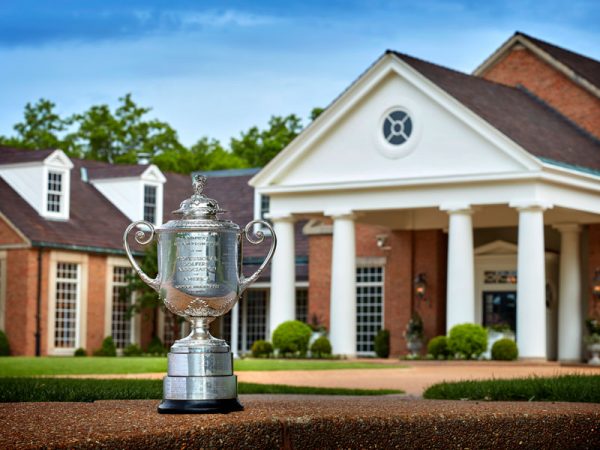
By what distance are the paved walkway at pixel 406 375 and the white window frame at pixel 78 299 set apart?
1179 cm

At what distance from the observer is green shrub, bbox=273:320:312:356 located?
35438 mm

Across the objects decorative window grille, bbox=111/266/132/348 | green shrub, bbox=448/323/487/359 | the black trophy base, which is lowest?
the black trophy base

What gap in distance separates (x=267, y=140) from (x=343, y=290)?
94.6 ft

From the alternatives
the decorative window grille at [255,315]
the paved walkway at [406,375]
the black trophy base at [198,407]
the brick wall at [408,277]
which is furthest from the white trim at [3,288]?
the black trophy base at [198,407]

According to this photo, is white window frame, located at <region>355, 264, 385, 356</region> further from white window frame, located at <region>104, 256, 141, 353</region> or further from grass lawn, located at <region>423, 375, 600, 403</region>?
grass lawn, located at <region>423, 375, 600, 403</region>

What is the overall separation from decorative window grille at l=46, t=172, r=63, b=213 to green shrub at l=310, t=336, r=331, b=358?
33.6ft

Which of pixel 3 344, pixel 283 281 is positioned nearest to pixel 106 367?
pixel 283 281

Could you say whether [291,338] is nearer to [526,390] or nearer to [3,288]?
[3,288]

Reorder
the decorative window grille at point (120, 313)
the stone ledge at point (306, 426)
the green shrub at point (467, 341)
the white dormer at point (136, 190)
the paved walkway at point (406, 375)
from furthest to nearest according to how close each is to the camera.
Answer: the white dormer at point (136, 190) → the decorative window grille at point (120, 313) → the green shrub at point (467, 341) → the paved walkway at point (406, 375) → the stone ledge at point (306, 426)

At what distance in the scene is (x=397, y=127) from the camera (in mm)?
35500

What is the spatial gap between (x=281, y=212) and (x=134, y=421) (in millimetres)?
27450

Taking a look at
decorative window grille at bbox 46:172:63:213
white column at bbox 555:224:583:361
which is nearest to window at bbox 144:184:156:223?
decorative window grille at bbox 46:172:63:213

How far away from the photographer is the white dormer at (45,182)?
134 ft

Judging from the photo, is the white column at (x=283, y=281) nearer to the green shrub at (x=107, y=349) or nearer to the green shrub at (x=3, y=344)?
the green shrub at (x=107, y=349)
